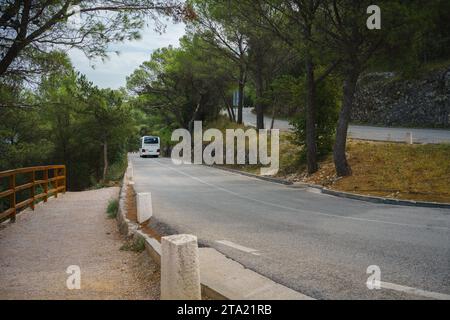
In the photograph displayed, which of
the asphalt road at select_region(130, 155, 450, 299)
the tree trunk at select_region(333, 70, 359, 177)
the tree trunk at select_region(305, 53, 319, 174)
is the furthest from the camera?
the tree trunk at select_region(305, 53, 319, 174)

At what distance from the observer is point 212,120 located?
52906 mm

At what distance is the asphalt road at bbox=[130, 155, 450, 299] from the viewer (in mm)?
5277

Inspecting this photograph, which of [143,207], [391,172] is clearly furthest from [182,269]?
[391,172]

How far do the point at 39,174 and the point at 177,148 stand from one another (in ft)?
57.7

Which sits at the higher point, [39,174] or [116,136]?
[116,136]

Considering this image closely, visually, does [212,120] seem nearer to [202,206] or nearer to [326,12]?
[326,12]

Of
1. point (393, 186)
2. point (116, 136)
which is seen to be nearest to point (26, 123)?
point (116, 136)

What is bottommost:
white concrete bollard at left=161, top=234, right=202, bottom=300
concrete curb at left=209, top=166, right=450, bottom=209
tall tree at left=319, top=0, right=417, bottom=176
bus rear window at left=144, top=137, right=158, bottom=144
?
concrete curb at left=209, top=166, right=450, bottom=209

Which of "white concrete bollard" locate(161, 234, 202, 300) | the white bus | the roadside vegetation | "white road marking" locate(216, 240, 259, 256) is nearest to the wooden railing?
"white road marking" locate(216, 240, 259, 256)

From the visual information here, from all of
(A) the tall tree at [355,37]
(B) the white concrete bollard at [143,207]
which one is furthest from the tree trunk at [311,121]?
(B) the white concrete bollard at [143,207]

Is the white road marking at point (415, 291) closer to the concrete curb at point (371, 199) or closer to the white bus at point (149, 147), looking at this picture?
the concrete curb at point (371, 199)

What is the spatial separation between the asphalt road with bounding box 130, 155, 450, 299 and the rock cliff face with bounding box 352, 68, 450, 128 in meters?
22.8

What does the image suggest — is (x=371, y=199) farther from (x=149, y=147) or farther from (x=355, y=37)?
(x=149, y=147)

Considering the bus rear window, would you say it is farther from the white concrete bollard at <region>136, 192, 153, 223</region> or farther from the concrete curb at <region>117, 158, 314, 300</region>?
the concrete curb at <region>117, 158, 314, 300</region>
